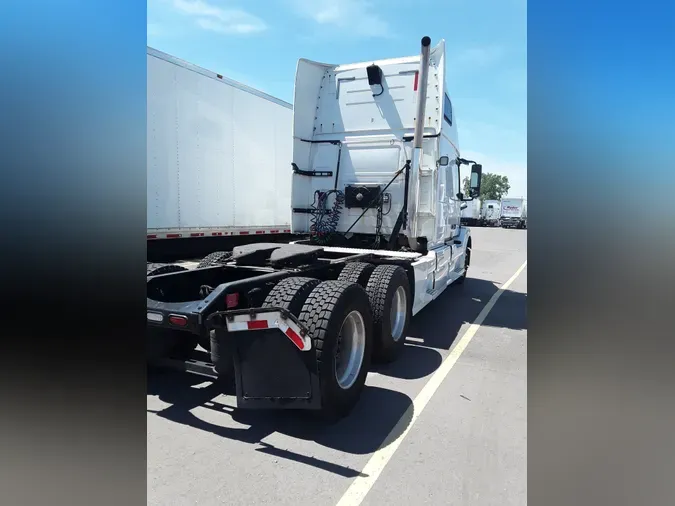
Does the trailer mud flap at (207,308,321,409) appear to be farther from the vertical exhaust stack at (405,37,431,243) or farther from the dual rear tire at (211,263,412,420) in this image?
the vertical exhaust stack at (405,37,431,243)

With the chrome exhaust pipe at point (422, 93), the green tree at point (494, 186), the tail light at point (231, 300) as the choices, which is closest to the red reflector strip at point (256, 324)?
the tail light at point (231, 300)

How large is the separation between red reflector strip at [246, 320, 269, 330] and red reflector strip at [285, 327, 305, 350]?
167 mm

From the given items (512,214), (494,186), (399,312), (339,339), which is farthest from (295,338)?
(494,186)

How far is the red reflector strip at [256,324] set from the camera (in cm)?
292

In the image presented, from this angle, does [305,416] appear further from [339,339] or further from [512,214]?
[512,214]

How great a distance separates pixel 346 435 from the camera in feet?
10.3

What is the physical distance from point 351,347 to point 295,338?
985mm

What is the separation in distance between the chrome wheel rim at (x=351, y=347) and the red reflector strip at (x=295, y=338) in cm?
70

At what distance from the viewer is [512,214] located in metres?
44.3

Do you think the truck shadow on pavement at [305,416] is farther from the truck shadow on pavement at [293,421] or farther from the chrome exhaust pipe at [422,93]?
the chrome exhaust pipe at [422,93]
